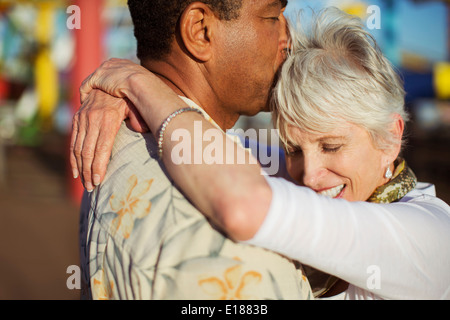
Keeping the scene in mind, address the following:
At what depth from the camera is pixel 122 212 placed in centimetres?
127

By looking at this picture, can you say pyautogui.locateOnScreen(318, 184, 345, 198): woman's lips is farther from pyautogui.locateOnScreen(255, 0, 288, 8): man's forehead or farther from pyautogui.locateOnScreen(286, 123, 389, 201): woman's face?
pyautogui.locateOnScreen(255, 0, 288, 8): man's forehead

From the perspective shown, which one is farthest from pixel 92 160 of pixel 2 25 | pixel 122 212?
pixel 2 25

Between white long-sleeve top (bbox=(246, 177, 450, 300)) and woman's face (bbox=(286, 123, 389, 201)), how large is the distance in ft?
1.01

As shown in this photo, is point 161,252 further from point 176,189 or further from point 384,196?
point 384,196

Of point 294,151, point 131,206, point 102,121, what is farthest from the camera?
point 294,151

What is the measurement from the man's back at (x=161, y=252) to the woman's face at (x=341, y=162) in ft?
1.60

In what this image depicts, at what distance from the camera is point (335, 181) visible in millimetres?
1677

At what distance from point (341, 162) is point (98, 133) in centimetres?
82

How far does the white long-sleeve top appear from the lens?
1.11 metres

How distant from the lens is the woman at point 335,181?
111 cm

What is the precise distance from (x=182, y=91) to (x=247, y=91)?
0.24 metres

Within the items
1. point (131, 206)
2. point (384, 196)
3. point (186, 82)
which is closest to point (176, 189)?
point (131, 206)

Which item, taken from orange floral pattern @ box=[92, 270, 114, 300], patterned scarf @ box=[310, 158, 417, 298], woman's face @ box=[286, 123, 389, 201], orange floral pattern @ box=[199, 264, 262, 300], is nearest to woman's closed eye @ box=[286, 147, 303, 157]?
woman's face @ box=[286, 123, 389, 201]

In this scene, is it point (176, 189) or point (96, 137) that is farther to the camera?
point (96, 137)
